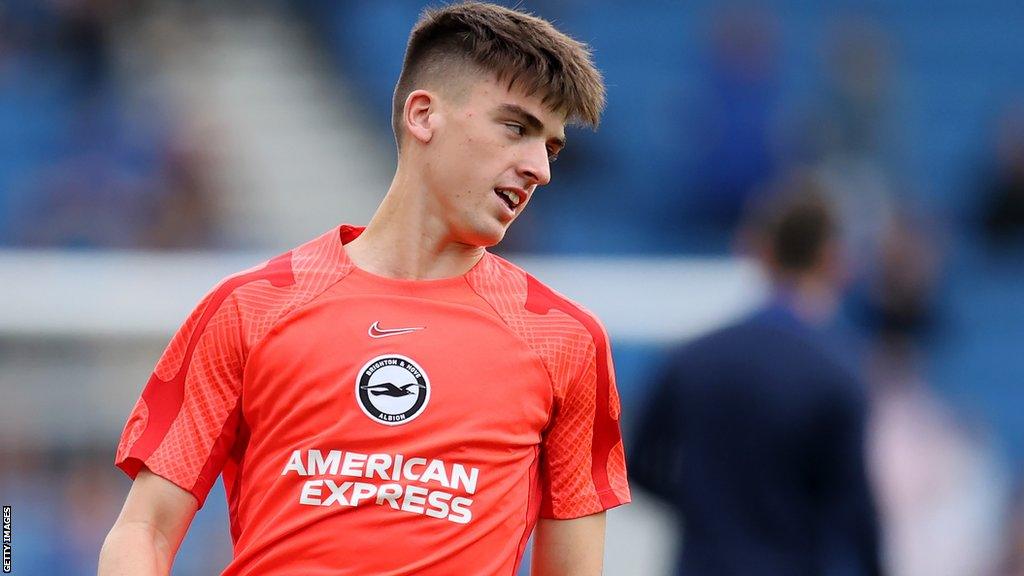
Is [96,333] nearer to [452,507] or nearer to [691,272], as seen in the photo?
[691,272]

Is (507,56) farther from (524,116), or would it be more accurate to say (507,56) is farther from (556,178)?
(556,178)

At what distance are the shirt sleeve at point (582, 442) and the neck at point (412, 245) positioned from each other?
299mm

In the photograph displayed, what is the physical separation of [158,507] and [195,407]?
190 millimetres

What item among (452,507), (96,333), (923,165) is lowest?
(452,507)

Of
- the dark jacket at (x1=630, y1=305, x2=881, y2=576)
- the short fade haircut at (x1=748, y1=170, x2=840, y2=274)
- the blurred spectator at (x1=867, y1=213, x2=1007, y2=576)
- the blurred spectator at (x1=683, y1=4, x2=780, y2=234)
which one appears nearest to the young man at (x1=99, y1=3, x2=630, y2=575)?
the dark jacket at (x1=630, y1=305, x2=881, y2=576)

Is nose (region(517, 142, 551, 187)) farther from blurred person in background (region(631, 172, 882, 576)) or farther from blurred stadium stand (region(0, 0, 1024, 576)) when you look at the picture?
blurred stadium stand (region(0, 0, 1024, 576))

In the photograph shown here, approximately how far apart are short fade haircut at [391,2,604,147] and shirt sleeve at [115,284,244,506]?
0.58m

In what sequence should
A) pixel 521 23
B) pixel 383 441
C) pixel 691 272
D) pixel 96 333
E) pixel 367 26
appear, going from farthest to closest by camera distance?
1. pixel 367 26
2. pixel 691 272
3. pixel 96 333
4. pixel 521 23
5. pixel 383 441

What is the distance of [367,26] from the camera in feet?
34.6

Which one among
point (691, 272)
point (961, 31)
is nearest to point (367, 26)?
point (691, 272)

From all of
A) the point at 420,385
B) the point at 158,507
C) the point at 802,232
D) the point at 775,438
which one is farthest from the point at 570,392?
the point at 802,232

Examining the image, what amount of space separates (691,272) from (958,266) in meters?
2.27

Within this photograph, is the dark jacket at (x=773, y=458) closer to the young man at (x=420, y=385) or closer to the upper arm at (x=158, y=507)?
the young man at (x=420, y=385)

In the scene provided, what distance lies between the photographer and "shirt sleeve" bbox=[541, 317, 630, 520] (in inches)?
115
